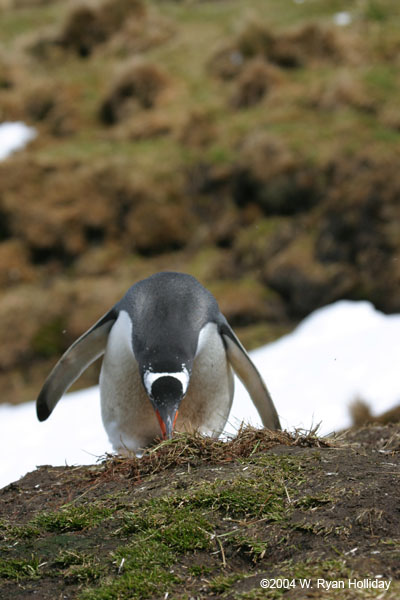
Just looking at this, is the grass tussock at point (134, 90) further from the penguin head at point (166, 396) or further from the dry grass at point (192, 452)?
the dry grass at point (192, 452)

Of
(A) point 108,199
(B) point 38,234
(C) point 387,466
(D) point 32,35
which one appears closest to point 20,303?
(B) point 38,234

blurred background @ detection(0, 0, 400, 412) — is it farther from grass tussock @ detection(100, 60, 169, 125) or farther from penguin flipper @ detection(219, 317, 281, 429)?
penguin flipper @ detection(219, 317, 281, 429)

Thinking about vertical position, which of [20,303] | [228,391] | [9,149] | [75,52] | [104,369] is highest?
[75,52]

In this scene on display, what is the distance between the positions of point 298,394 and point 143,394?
3193mm

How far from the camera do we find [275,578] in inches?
80.4

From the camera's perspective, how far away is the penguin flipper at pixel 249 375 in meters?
4.27

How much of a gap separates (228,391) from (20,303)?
7.47m

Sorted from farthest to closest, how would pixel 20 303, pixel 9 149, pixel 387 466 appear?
pixel 9 149, pixel 20 303, pixel 387 466

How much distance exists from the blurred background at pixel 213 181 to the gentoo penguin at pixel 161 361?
15.6 ft

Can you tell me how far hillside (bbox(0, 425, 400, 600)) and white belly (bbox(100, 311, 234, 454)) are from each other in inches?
31.1

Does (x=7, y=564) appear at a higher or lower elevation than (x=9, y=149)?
lower

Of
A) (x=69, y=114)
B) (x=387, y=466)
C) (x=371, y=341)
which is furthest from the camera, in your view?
(x=69, y=114)

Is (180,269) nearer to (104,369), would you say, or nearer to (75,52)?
(104,369)

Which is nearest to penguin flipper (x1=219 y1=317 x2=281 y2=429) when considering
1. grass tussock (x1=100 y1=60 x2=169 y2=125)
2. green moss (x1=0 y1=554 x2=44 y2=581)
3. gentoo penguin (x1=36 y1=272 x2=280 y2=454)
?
gentoo penguin (x1=36 y1=272 x2=280 y2=454)
